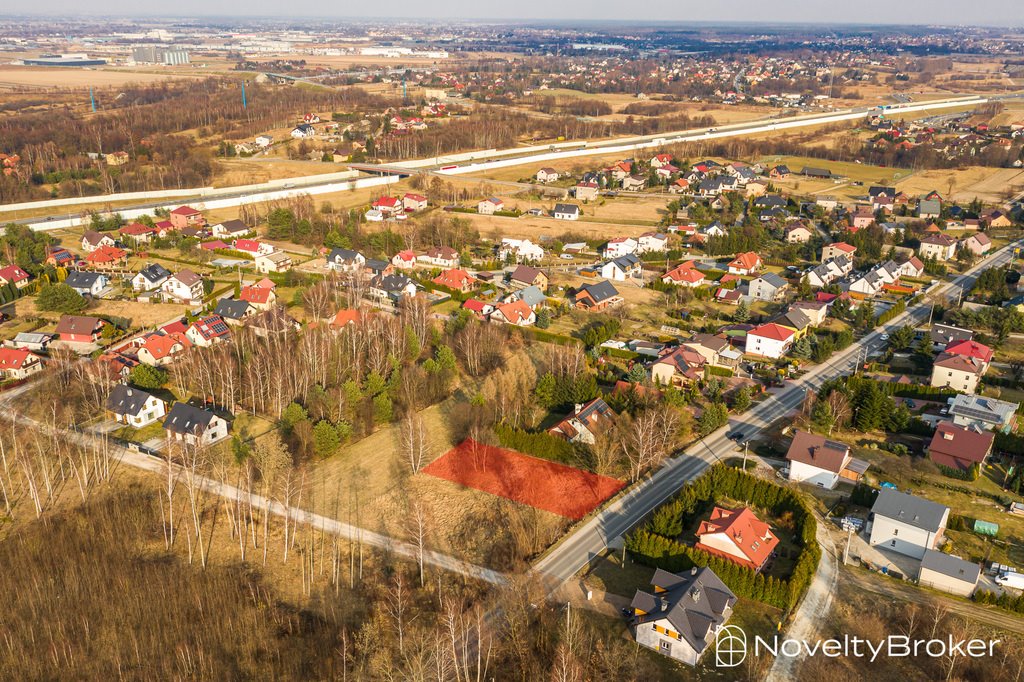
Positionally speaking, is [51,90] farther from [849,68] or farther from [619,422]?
[849,68]

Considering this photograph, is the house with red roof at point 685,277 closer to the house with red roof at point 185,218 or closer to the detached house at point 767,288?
the detached house at point 767,288

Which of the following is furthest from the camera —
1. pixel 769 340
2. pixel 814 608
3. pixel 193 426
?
pixel 769 340

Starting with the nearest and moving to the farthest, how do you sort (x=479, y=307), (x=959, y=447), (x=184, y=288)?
1. (x=959, y=447)
2. (x=479, y=307)
3. (x=184, y=288)

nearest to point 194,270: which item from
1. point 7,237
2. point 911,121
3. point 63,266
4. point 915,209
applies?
point 63,266

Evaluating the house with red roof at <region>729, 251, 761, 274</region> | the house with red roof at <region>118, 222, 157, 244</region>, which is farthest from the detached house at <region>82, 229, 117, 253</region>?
the house with red roof at <region>729, 251, 761, 274</region>

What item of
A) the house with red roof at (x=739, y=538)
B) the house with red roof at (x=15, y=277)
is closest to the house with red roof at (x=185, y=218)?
the house with red roof at (x=15, y=277)

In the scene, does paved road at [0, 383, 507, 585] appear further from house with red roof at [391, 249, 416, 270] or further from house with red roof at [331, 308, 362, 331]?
house with red roof at [391, 249, 416, 270]

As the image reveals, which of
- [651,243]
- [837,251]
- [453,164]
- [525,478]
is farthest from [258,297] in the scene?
[453,164]

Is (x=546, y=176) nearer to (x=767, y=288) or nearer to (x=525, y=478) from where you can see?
(x=767, y=288)
